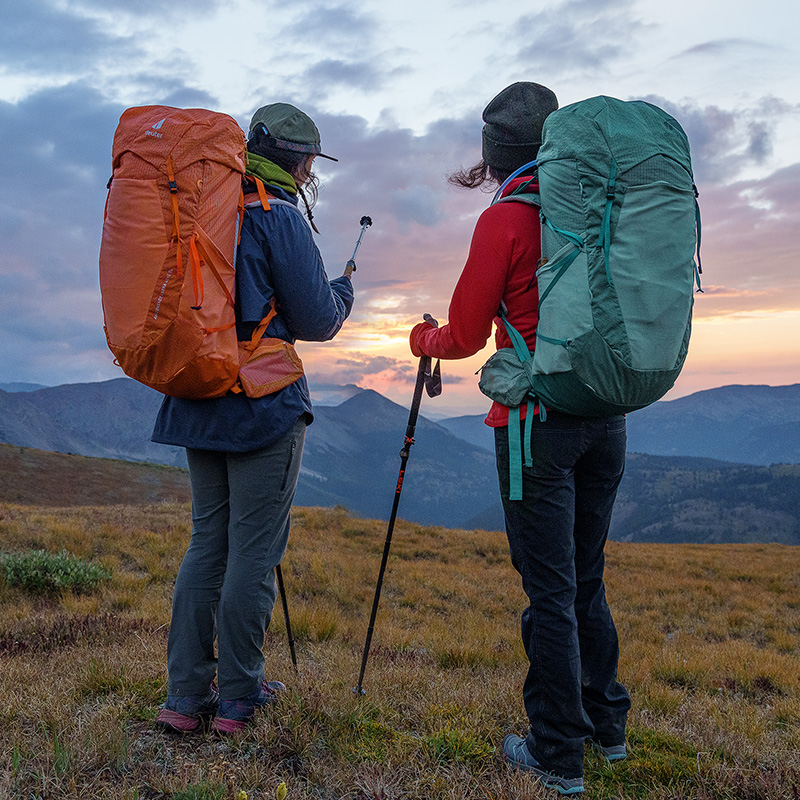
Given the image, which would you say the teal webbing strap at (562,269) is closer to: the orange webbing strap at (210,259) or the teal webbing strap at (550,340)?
the teal webbing strap at (550,340)

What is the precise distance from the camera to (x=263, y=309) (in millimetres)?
2807

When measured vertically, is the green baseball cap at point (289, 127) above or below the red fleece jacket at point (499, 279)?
above

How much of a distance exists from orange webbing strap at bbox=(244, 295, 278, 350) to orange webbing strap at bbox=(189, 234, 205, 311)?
0.31 metres

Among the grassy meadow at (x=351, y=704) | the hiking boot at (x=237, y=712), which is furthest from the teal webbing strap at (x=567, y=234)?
the hiking boot at (x=237, y=712)

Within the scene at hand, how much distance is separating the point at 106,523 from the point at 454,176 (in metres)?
9.56

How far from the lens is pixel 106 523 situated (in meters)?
10.3

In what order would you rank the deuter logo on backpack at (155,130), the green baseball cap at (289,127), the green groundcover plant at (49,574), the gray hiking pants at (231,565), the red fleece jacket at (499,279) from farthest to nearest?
the green groundcover plant at (49,574) < the green baseball cap at (289,127) < the gray hiking pants at (231,565) < the deuter logo on backpack at (155,130) < the red fleece jacket at (499,279)

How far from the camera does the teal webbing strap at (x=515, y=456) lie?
254 centimetres

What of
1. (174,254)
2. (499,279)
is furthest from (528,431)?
(174,254)

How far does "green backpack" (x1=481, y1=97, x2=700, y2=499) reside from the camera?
2330 mm

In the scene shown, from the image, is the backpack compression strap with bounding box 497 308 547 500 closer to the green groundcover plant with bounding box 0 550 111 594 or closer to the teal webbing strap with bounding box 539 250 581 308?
the teal webbing strap with bounding box 539 250 581 308

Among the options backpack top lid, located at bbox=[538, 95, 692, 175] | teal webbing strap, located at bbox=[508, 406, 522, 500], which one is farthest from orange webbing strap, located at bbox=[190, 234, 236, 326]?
backpack top lid, located at bbox=[538, 95, 692, 175]

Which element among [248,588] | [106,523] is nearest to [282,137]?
[248,588]

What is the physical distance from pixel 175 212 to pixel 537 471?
1.90 m
